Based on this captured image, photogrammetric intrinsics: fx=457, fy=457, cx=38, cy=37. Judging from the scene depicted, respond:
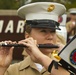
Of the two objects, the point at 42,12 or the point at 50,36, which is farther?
the point at 42,12

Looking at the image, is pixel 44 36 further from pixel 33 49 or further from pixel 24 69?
pixel 33 49

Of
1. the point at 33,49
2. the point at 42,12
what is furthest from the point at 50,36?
the point at 33,49

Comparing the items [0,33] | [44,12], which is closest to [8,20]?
[0,33]

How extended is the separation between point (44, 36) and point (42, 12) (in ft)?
0.96

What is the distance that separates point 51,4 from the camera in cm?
412

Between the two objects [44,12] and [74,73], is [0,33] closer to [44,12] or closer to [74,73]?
[44,12]

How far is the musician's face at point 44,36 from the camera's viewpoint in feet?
12.7

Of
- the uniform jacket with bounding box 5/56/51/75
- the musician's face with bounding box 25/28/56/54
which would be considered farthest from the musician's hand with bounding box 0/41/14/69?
the musician's face with bounding box 25/28/56/54

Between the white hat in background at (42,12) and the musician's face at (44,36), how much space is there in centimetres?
8

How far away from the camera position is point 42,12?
4.13m

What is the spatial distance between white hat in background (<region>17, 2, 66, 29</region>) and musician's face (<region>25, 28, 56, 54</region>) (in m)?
0.08

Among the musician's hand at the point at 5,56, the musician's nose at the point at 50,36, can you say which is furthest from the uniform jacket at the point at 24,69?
the musician's nose at the point at 50,36

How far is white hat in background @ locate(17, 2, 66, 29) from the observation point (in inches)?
160

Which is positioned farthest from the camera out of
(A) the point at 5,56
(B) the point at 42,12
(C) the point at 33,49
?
(B) the point at 42,12
